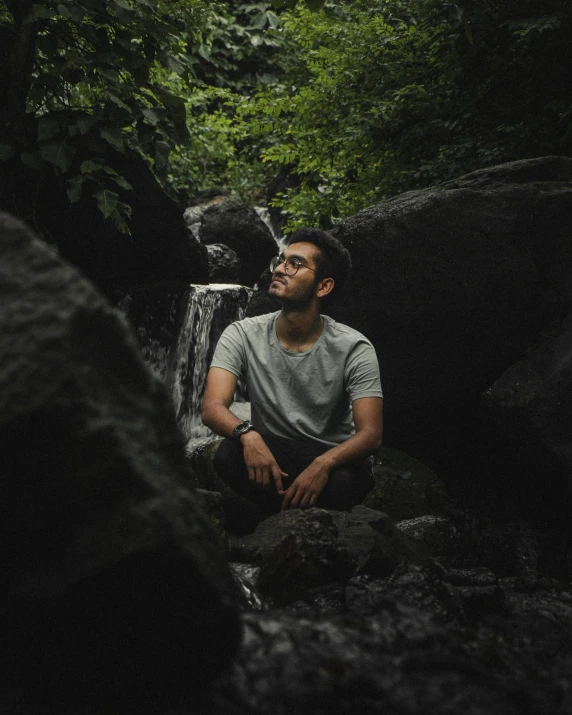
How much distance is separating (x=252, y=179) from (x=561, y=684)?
1590 cm

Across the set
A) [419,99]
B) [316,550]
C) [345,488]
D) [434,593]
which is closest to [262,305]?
[345,488]

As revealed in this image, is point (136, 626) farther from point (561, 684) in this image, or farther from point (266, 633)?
point (561, 684)

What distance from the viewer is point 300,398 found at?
374 cm

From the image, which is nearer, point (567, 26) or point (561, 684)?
point (561, 684)

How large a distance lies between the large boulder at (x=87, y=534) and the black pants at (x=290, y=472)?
2.09m

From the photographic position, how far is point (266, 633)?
1.66 metres

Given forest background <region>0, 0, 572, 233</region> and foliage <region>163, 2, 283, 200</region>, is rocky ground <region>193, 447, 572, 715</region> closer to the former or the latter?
forest background <region>0, 0, 572, 233</region>

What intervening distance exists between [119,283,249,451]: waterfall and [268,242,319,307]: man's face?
447cm

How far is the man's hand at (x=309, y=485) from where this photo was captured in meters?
3.38

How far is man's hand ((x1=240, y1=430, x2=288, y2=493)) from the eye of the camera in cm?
343

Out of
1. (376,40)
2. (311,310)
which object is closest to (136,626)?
(311,310)

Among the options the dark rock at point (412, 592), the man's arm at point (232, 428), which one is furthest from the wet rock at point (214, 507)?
the dark rock at point (412, 592)

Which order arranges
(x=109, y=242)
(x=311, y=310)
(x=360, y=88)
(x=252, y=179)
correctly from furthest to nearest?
(x=252, y=179) → (x=360, y=88) → (x=109, y=242) → (x=311, y=310)

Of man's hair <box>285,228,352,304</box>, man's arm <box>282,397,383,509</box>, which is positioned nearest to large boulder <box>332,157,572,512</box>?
man's hair <box>285,228,352,304</box>
